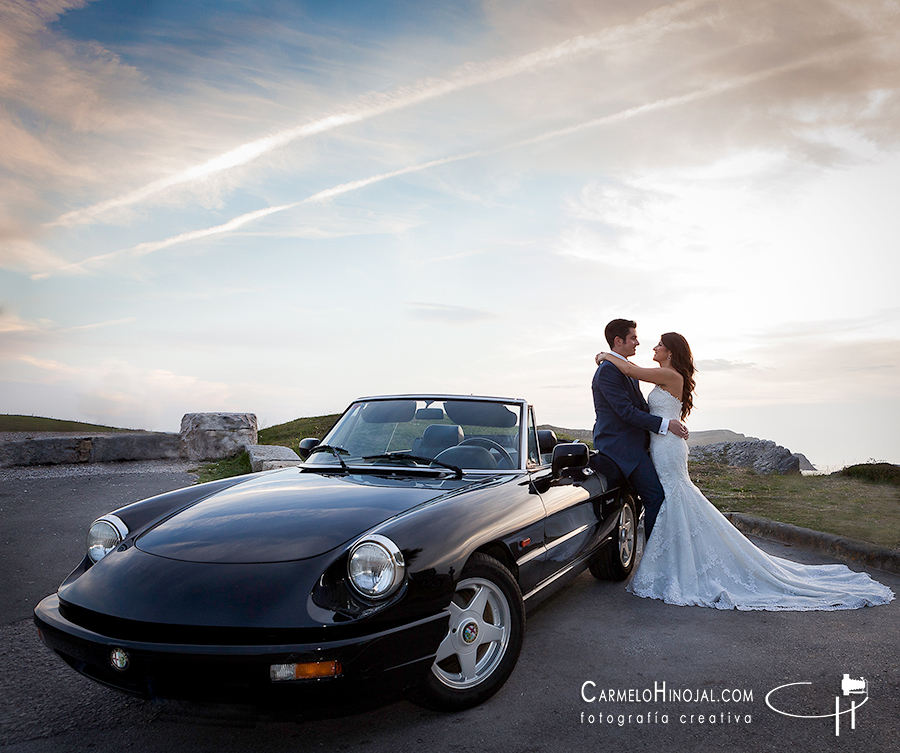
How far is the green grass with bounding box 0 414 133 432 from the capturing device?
17.6 m

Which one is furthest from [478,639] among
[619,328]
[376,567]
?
[619,328]

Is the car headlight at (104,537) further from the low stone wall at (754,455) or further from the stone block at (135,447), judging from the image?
the low stone wall at (754,455)

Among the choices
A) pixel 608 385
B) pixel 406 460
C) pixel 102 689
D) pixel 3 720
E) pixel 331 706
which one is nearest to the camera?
pixel 331 706

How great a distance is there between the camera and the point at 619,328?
568 cm

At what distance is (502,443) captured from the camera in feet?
14.2

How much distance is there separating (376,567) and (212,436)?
11.3m

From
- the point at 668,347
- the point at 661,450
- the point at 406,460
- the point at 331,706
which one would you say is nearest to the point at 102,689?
the point at 331,706

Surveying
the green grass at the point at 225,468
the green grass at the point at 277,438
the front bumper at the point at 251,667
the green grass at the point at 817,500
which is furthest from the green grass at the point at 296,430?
the front bumper at the point at 251,667

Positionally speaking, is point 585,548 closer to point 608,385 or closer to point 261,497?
point 608,385

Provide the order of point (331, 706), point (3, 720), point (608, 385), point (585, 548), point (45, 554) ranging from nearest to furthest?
point (331, 706) < point (3, 720) < point (585, 548) < point (608, 385) < point (45, 554)

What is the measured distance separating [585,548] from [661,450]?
1397 millimetres

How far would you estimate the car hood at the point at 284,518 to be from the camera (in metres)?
2.84

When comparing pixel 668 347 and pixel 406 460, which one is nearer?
pixel 406 460

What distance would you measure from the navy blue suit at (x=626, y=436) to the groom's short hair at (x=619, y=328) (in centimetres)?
33
